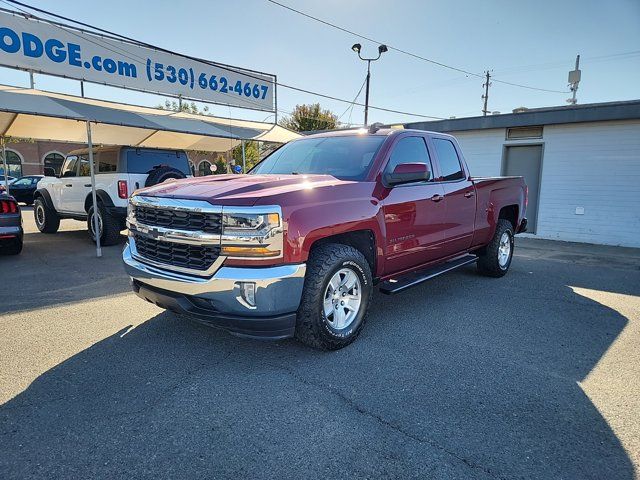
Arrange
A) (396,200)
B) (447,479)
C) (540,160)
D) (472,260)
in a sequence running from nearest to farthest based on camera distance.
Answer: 1. (447,479)
2. (396,200)
3. (472,260)
4. (540,160)

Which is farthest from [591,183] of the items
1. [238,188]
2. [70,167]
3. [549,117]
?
[70,167]

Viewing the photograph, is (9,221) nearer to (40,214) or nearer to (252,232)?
(40,214)

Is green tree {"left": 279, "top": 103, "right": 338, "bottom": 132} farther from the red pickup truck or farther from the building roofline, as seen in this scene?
the red pickup truck

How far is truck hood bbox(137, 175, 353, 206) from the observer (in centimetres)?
314

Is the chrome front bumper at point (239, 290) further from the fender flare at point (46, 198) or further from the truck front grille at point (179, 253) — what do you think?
the fender flare at point (46, 198)

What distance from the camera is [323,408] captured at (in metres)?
2.78

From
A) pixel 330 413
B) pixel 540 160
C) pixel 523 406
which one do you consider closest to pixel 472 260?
pixel 523 406

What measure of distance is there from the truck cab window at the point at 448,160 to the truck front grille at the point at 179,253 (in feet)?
10.1

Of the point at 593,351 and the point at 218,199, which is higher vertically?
the point at 218,199

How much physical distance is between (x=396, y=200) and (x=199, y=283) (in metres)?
2.05

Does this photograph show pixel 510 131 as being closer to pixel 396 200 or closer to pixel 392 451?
pixel 396 200

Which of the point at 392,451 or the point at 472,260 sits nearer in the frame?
the point at 392,451

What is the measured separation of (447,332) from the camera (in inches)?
163

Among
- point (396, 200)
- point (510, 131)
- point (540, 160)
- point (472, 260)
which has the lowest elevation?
point (472, 260)
